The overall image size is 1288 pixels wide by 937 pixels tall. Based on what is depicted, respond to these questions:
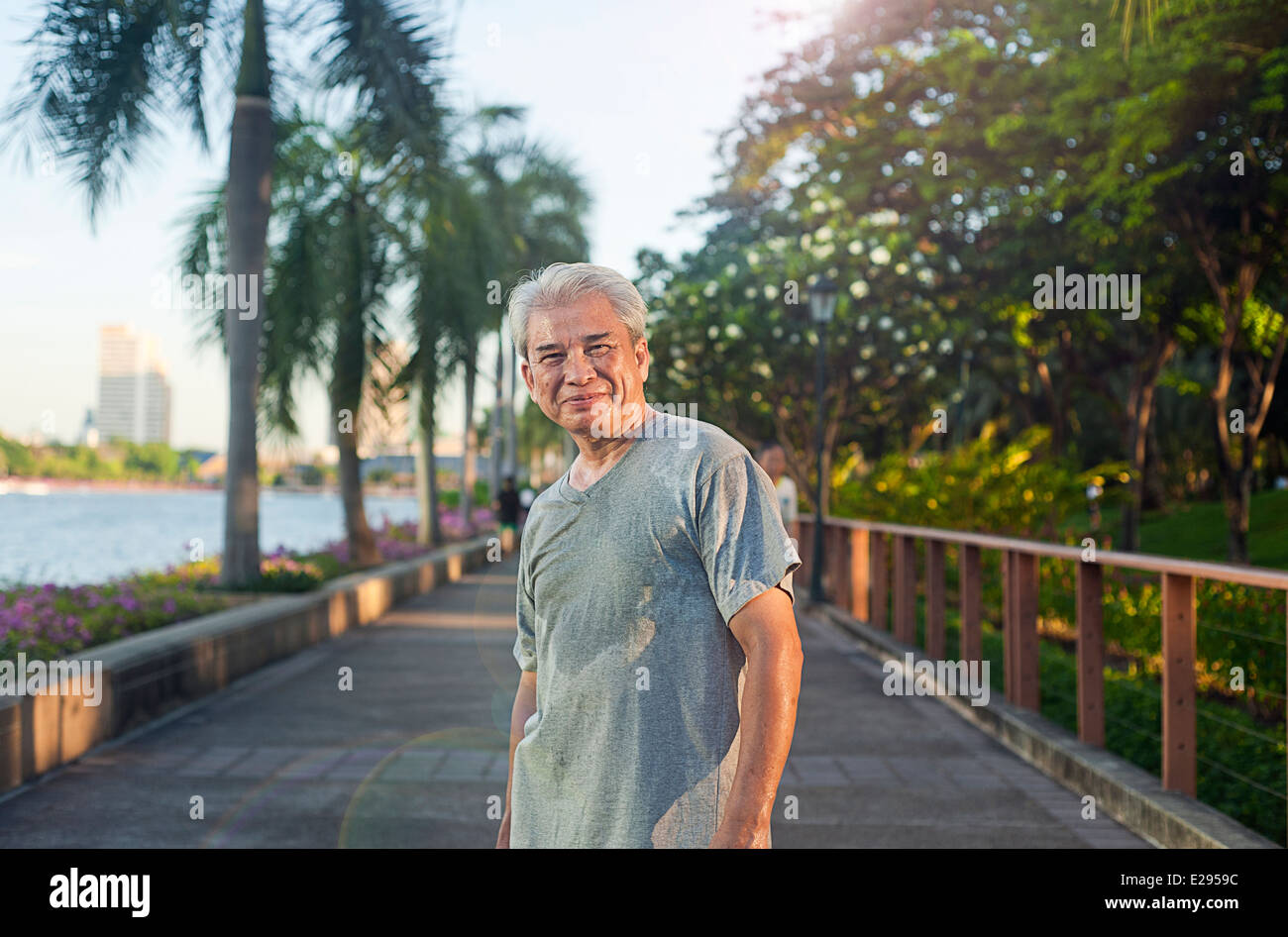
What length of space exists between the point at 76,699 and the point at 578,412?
5509 millimetres

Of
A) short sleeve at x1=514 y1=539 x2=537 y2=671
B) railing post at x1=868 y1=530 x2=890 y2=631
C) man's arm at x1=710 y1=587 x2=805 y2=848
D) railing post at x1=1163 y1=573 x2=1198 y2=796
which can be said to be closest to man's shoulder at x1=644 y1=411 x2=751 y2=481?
man's arm at x1=710 y1=587 x2=805 y2=848

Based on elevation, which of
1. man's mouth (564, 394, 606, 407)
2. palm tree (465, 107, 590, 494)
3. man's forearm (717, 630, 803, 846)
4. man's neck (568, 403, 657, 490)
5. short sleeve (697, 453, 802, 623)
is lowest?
man's forearm (717, 630, 803, 846)

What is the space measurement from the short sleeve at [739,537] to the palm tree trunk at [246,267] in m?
11.6

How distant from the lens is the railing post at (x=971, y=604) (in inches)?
358

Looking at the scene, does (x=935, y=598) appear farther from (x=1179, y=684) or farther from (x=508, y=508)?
(x=508, y=508)

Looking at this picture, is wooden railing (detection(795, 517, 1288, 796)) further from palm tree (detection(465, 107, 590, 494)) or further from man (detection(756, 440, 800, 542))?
palm tree (detection(465, 107, 590, 494))

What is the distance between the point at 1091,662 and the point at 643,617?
17.1ft

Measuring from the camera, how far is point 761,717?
7.05 feet

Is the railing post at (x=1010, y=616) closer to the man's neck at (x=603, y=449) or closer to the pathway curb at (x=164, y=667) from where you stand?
the pathway curb at (x=164, y=667)

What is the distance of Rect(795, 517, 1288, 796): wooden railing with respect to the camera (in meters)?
5.64

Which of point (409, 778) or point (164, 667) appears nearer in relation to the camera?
point (409, 778)

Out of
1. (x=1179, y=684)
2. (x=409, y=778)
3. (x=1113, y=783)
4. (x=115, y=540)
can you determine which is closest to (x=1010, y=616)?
(x=1113, y=783)
